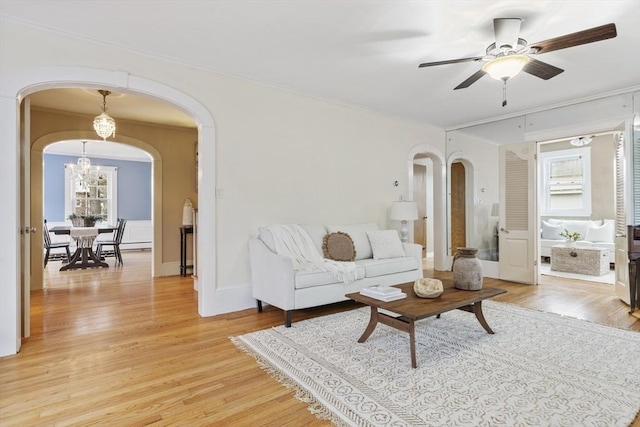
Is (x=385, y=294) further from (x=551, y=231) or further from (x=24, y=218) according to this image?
(x=551, y=231)

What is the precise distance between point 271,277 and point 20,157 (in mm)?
2458

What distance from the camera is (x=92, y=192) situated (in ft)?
30.4

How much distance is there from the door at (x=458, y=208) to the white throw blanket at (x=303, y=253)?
11.7ft

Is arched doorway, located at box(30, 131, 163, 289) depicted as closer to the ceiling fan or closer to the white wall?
the white wall

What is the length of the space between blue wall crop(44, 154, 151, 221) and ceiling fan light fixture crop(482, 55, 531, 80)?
9809mm

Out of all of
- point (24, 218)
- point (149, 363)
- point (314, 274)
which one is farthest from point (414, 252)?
point (24, 218)

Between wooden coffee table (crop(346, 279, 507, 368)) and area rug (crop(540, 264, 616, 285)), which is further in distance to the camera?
area rug (crop(540, 264, 616, 285))

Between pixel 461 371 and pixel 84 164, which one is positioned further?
pixel 84 164

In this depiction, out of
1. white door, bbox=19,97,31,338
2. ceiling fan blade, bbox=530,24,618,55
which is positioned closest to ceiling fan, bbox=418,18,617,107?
ceiling fan blade, bbox=530,24,618,55

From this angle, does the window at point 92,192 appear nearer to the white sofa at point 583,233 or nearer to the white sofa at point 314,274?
the white sofa at point 314,274

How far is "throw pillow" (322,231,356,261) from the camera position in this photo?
4.18 m

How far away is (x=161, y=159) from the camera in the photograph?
238 inches

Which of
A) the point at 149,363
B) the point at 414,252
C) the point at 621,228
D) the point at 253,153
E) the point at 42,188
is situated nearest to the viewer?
the point at 149,363

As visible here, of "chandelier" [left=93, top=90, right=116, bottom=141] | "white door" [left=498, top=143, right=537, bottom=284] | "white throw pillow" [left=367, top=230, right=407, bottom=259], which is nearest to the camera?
"chandelier" [left=93, top=90, right=116, bottom=141]
